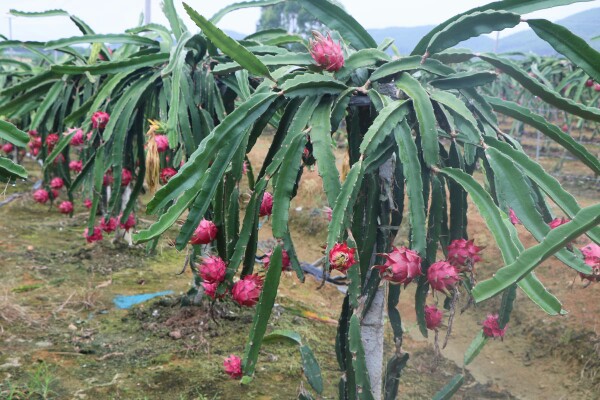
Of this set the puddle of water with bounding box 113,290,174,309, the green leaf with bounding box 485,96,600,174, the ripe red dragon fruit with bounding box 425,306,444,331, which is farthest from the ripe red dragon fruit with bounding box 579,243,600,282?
the puddle of water with bounding box 113,290,174,309

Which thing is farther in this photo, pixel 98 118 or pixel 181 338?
pixel 181 338

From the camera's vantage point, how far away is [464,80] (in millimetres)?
1325

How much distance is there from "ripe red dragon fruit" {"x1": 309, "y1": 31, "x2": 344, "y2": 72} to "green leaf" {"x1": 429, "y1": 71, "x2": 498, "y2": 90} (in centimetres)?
26

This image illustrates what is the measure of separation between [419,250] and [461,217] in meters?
0.30

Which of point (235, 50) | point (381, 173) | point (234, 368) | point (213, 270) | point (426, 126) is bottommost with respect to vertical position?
point (234, 368)

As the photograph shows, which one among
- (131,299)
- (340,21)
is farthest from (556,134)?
(131,299)

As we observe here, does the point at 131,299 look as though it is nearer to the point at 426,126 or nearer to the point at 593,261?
the point at 426,126

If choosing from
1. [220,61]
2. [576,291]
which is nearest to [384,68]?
[220,61]

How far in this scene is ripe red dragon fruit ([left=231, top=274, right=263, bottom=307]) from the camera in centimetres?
136

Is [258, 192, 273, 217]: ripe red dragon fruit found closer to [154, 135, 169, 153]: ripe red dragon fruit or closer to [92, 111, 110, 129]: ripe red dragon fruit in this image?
[154, 135, 169, 153]: ripe red dragon fruit

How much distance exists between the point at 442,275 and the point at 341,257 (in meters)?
0.22

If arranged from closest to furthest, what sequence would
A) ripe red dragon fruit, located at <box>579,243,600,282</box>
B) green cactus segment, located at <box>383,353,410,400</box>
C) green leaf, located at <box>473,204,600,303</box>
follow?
green leaf, located at <box>473,204,600,303</box> → ripe red dragon fruit, located at <box>579,243,600,282</box> → green cactus segment, located at <box>383,353,410,400</box>

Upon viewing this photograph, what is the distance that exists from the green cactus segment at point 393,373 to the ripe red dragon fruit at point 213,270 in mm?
571

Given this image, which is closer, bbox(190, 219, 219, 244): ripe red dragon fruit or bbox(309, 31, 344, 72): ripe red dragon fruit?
bbox(309, 31, 344, 72): ripe red dragon fruit
